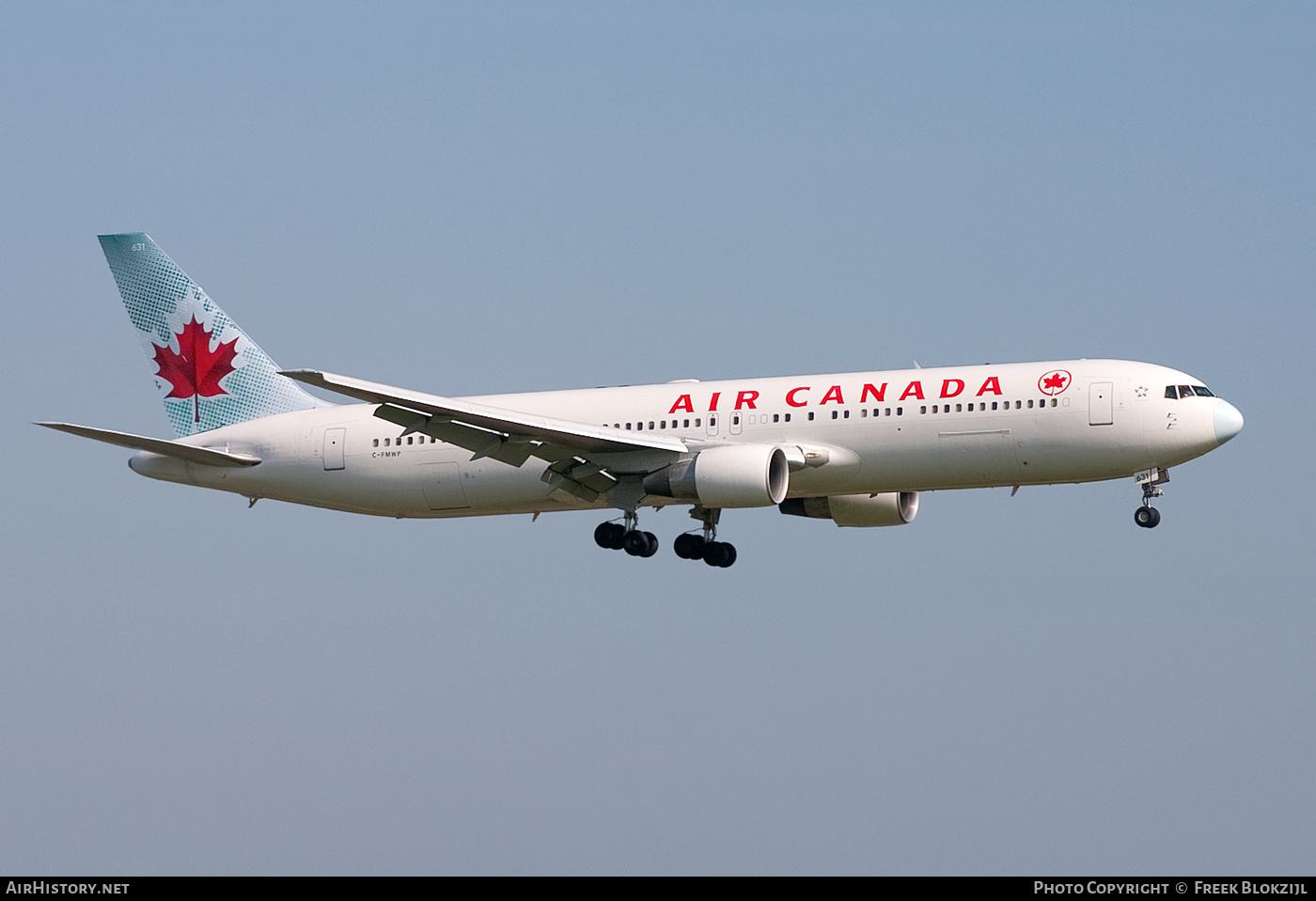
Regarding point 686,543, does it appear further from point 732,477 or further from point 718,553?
point 732,477

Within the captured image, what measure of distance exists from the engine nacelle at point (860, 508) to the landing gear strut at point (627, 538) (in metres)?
4.07

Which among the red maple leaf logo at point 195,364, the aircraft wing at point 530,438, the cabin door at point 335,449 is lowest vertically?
the aircraft wing at point 530,438

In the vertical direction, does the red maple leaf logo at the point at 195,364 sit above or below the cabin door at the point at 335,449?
above

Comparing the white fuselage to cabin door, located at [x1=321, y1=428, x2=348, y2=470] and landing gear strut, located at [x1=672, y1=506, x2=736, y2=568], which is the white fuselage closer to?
cabin door, located at [x1=321, y1=428, x2=348, y2=470]

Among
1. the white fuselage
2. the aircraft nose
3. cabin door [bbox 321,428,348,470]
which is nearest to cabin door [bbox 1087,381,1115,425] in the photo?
the white fuselage

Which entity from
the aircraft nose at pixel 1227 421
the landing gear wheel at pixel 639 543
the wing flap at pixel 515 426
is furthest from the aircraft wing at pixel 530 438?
the aircraft nose at pixel 1227 421

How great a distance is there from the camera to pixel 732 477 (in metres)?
44.1

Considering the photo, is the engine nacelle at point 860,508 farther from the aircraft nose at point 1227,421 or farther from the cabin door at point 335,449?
the cabin door at point 335,449

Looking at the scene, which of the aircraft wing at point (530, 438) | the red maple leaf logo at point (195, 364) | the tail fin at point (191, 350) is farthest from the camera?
the red maple leaf logo at point (195, 364)

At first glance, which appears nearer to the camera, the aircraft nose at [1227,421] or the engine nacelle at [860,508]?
the aircraft nose at [1227,421]

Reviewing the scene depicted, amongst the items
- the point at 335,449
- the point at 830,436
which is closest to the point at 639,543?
the point at 830,436

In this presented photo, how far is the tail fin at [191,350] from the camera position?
5181 cm

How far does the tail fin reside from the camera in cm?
5181

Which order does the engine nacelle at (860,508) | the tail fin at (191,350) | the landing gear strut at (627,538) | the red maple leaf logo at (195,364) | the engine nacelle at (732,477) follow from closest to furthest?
the engine nacelle at (732,477) → the landing gear strut at (627,538) → the engine nacelle at (860,508) → the tail fin at (191,350) → the red maple leaf logo at (195,364)
